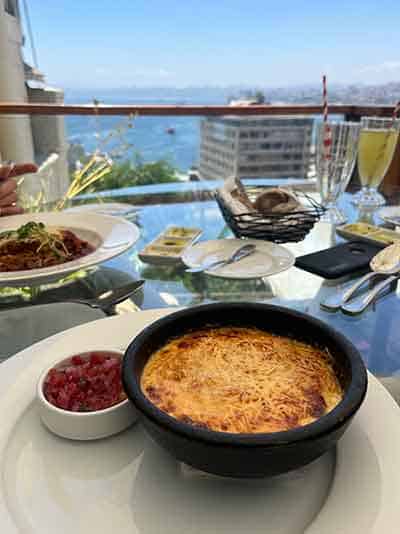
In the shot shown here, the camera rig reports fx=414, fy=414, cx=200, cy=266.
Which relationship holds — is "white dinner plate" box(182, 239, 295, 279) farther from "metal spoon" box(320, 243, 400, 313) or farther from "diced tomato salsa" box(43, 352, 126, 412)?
"diced tomato salsa" box(43, 352, 126, 412)

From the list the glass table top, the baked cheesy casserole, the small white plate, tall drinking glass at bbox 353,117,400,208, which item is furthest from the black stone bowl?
tall drinking glass at bbox 353,117,400,208

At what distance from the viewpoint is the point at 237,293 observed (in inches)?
44.1

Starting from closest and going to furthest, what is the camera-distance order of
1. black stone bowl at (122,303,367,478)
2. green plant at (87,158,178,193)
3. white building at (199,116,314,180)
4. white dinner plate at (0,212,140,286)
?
black stone bowl at (122,303,367,478), white dinner plate at (0,212,140,286), green plant at (87,158,178,193), white building at (199,116,314,180)

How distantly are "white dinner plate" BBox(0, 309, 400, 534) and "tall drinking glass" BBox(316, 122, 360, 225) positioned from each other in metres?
1.12

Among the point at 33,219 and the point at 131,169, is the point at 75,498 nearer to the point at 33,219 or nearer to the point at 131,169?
the point at 33,219

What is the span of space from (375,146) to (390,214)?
0.28 m

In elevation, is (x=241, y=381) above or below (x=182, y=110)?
below

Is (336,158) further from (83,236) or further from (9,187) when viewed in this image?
(9,187)

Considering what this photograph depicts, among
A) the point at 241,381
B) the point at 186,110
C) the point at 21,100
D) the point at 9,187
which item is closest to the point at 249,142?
the point at 186,110

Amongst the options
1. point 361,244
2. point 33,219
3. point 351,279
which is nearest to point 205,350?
point 351,279

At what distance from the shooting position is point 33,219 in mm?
1453

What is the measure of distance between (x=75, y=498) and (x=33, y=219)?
3.68 ft

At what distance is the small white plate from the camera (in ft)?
5.01

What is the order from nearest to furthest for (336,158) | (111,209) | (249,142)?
(336,158), (111,209), (249,142)
